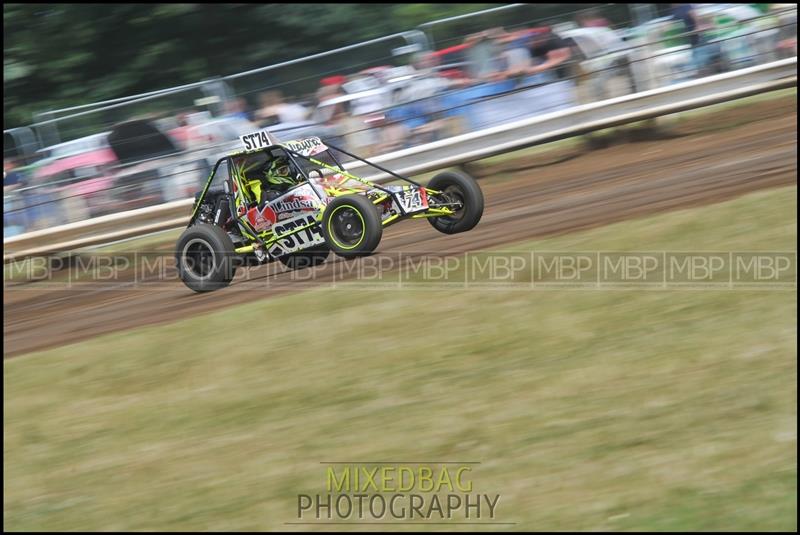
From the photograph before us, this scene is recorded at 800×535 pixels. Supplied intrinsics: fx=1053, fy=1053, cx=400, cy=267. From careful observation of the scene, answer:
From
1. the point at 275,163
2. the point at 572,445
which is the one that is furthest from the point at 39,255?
the point at 572,445

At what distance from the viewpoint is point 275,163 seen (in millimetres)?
7809

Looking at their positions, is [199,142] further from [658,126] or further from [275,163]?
[658,126]

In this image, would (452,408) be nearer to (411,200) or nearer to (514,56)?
(411,200)

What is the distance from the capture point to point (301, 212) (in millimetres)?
7586

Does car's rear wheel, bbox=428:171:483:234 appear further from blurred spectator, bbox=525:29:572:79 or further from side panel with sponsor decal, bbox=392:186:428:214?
blurred spectator, bbox=525:29:572:79

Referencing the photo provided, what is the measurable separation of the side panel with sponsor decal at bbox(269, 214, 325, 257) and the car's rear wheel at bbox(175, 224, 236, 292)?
35 cm

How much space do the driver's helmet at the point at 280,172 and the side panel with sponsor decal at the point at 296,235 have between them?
311mm

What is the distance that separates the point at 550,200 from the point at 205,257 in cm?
464

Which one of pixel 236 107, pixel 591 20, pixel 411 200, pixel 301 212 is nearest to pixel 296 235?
pixel 301 212

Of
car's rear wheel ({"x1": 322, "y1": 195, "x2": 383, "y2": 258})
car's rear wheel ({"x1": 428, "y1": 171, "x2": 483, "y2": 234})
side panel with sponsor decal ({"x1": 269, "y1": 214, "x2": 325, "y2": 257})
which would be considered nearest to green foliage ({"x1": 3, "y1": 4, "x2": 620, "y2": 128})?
side panel with sponsor decal ({"x1": 269, "y1": 214, "x2": 325, "y2": 257})

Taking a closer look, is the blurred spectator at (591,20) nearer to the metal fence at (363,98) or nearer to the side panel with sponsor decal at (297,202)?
the metal fence at (363,98)

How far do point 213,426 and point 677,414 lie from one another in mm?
2937

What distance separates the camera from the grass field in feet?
18.5

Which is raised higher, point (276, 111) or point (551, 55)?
point (551, 55)
